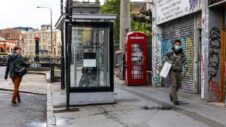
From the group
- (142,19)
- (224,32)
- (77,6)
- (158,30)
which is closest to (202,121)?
(224,32)

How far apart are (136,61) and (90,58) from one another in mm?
7958

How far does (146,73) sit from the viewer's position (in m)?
22.5

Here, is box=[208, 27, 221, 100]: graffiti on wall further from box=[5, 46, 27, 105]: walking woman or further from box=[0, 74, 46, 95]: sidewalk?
box=[0, 74, 46, 95]: sidewalk

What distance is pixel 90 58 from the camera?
568 inches

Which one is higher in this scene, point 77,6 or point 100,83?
point 77,6

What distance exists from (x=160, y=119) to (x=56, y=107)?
4.26 m

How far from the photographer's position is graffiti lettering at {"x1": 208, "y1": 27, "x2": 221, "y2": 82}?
13984mm

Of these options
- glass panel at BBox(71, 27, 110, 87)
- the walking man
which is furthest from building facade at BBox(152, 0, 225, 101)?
glass panel at BBox(71, 27, 110, 87)

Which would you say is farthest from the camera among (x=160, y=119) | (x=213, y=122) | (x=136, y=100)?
(x=136, y=100)

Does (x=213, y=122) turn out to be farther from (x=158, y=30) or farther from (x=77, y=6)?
(x=77, y=6)

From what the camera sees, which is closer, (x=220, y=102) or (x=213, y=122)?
(x=213, y=122)

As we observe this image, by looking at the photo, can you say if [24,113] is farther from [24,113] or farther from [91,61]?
[91,61]

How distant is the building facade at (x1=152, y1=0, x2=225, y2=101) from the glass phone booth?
263 centimetres

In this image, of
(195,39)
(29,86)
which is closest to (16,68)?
(195,39)
